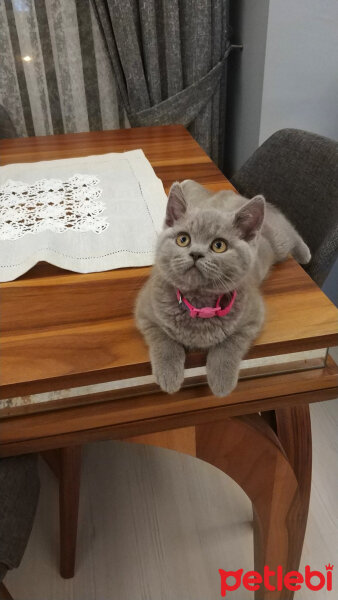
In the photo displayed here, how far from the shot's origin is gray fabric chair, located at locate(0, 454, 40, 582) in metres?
0.74

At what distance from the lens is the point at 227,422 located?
78 centimetres

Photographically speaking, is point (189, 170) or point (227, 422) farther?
point (189, 170)

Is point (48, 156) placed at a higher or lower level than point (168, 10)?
lower

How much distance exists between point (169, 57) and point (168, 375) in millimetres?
1607

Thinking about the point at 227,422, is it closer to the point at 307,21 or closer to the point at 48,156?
the point at 48,156

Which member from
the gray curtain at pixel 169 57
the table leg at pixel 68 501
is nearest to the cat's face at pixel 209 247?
the table leg at pixel 68 501

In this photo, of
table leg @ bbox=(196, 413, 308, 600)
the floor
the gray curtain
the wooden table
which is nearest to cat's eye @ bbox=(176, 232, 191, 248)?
the wooden table

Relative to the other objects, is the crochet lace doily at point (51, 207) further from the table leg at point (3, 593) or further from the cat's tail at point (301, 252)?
the table leg at point (3, 593)

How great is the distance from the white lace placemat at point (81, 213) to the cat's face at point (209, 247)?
0.80 ft

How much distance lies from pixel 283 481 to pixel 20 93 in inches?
71.6

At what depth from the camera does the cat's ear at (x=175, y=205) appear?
69cm

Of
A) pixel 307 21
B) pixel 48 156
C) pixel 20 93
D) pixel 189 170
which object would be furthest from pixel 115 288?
pixel 20 93

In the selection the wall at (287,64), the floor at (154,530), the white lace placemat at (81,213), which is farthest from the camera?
the wall at (287,64)

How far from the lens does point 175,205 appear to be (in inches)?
27.7
